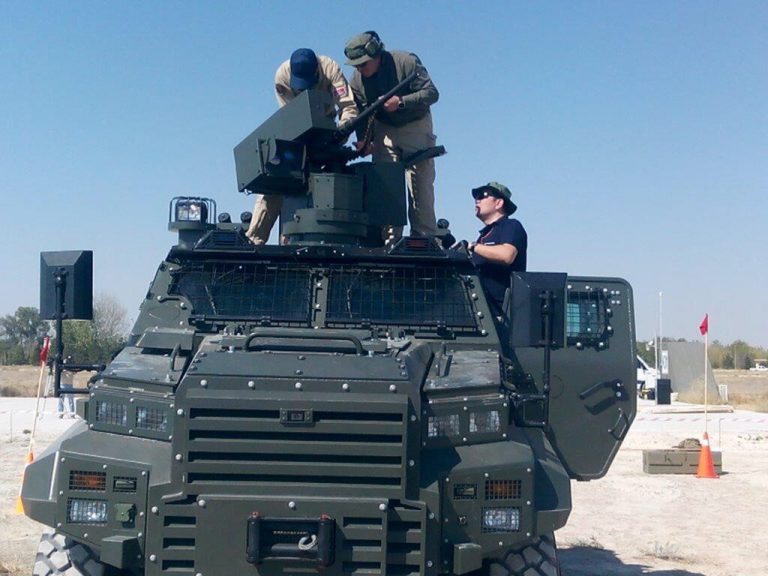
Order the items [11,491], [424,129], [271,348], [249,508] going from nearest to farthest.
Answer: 1. [249,508]
2. [271,348]
3. [424,129]
4. [11,491]

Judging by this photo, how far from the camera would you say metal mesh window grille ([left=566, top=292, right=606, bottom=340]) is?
7426 mm

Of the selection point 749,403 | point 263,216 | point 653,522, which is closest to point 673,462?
point 653,522

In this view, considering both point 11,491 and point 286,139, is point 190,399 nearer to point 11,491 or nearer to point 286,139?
point 286,139

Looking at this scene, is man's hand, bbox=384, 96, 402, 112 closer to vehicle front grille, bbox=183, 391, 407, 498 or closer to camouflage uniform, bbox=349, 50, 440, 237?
camouflage uniform, bbox=349, 50, 440, 237

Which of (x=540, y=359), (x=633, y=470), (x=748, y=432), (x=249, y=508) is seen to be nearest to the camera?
(x=249, y=508)

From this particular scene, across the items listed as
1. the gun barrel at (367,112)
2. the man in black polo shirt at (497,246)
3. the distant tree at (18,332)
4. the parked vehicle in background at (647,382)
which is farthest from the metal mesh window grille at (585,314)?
the distant tree at (18,332)

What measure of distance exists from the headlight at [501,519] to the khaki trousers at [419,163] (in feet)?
12.9

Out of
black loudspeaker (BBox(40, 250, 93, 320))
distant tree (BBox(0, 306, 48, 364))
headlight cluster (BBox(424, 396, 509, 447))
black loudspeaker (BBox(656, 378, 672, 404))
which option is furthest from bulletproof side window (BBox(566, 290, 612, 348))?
distant tree (BBox(0, 306, 48, 364))

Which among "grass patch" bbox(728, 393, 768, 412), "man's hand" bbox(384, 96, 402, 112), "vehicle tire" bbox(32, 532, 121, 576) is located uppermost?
"man's hand" bbox(384, 96, 402, 112)

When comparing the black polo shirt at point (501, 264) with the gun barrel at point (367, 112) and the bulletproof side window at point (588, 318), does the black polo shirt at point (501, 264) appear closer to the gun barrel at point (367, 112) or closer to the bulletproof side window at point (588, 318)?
the bulletproof side window at point (588, 318)

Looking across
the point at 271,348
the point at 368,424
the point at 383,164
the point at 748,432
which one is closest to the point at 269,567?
the point at 368,424

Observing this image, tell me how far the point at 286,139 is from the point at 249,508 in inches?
159

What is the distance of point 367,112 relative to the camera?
9.09 m

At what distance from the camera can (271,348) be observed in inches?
239
